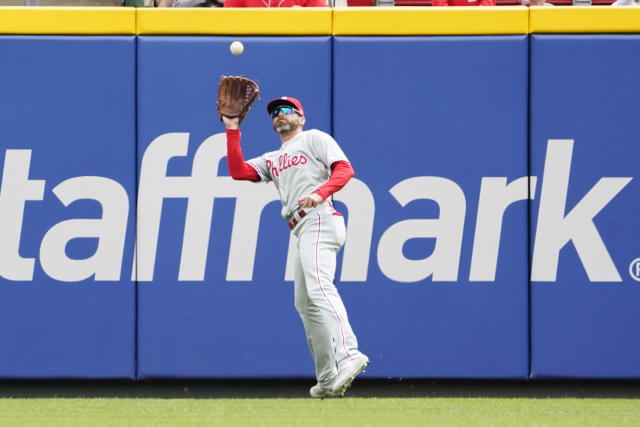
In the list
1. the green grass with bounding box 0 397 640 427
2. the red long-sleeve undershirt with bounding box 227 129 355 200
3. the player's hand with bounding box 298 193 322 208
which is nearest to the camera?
the green grass with bounding box 0 397 640 427

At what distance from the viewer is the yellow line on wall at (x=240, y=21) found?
664cm

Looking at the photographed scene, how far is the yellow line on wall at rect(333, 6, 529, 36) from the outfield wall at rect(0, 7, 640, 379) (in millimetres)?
12

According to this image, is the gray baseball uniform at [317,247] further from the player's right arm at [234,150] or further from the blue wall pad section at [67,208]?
the blue wall pad section at [67,208]

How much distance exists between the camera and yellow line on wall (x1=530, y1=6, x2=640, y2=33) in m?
6.60

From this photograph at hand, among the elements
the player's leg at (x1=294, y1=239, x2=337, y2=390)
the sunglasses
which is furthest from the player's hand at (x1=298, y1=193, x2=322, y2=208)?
the sunglasses

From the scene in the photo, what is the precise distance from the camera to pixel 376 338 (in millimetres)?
6715

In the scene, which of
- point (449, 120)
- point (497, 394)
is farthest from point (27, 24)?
point (497, 394)

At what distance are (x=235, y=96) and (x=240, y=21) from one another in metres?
0.86

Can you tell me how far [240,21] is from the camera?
21.9ft

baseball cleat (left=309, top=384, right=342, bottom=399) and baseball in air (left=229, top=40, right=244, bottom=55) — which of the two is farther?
baseball in air (left=229, top=40, right=244, bottom=55)

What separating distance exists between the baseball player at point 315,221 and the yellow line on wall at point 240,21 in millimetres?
873

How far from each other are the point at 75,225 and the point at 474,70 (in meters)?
2.58

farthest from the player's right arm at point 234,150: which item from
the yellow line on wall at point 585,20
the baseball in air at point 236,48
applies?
the yellow line on wall at point 585,20

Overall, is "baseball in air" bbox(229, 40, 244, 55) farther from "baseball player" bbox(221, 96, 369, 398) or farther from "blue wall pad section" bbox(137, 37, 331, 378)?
"baseball player" bbox(221, 96, 369, 398)
